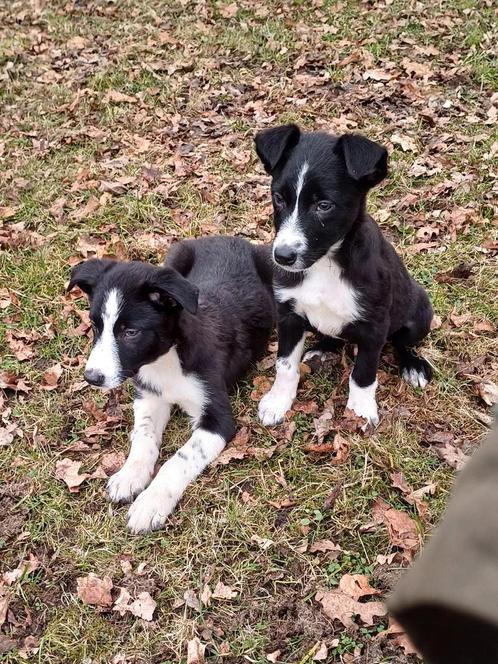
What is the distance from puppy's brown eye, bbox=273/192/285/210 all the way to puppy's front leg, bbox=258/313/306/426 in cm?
80

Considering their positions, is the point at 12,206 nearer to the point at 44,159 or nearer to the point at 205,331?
the point at 44,159

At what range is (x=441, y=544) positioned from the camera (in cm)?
117

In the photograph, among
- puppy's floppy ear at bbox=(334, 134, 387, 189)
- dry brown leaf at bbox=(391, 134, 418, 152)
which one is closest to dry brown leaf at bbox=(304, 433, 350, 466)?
puppy's floppy ear at bbox=(334, 134, 387, 189)

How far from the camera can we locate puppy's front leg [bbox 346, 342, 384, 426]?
4.21 meters

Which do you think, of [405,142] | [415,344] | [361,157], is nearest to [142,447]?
[415,344]

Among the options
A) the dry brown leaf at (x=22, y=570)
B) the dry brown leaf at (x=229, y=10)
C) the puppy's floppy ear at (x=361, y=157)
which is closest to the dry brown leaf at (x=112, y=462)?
the dry brown leaf at (x=22, y=570)

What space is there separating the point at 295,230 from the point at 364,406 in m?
1.31

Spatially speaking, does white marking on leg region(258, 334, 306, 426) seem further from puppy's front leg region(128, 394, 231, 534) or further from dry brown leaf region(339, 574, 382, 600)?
dry brown leaf region(339, 574, 382, 600)

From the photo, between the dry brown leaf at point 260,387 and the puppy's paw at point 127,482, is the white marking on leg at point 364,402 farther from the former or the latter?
the puppy's paw at point 127,482

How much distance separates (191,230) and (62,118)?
3234 mm

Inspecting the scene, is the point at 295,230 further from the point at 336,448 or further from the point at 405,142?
the point at 405,142

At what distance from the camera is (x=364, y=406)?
436 cm

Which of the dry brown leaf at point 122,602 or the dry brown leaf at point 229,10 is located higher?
the dry brown leaf at point 229,10

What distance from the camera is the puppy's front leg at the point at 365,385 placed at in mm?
4207
